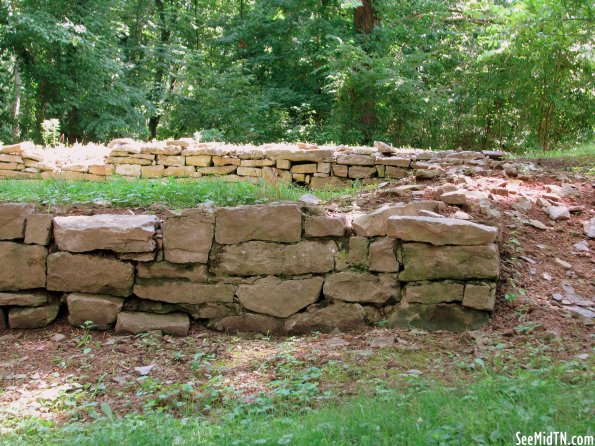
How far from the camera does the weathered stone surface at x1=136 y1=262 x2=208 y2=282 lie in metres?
4.77

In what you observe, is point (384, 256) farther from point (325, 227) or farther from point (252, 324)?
point (252, 324)

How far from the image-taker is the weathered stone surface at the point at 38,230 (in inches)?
189

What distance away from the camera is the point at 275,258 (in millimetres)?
4715

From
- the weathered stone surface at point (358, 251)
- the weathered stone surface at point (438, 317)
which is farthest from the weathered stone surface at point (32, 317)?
the weathered stone surface at point (438, 317)

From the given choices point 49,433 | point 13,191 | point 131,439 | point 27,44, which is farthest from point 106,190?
point 27,44

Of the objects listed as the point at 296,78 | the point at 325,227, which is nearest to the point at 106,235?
the point at 325,227

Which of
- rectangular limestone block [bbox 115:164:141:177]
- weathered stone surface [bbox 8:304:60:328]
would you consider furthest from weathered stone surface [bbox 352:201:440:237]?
rectangular limestone block [bbox 115:164:141:177]

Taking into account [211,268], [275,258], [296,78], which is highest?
[296,78]

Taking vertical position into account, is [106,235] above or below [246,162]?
below

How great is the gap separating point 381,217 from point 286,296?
104cm

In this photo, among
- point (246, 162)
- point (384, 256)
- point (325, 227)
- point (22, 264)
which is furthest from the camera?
point (246, 162)

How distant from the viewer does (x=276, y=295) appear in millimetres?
4664

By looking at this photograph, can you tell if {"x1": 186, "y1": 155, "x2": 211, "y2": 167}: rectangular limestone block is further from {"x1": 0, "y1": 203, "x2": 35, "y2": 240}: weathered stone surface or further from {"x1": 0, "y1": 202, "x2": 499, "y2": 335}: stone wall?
{"x1": 0, "y1": 203, "x2": 35, "y2": 240}: weathered stone surface

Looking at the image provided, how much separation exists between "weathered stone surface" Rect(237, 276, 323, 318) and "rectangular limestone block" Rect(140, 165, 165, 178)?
207 inches
